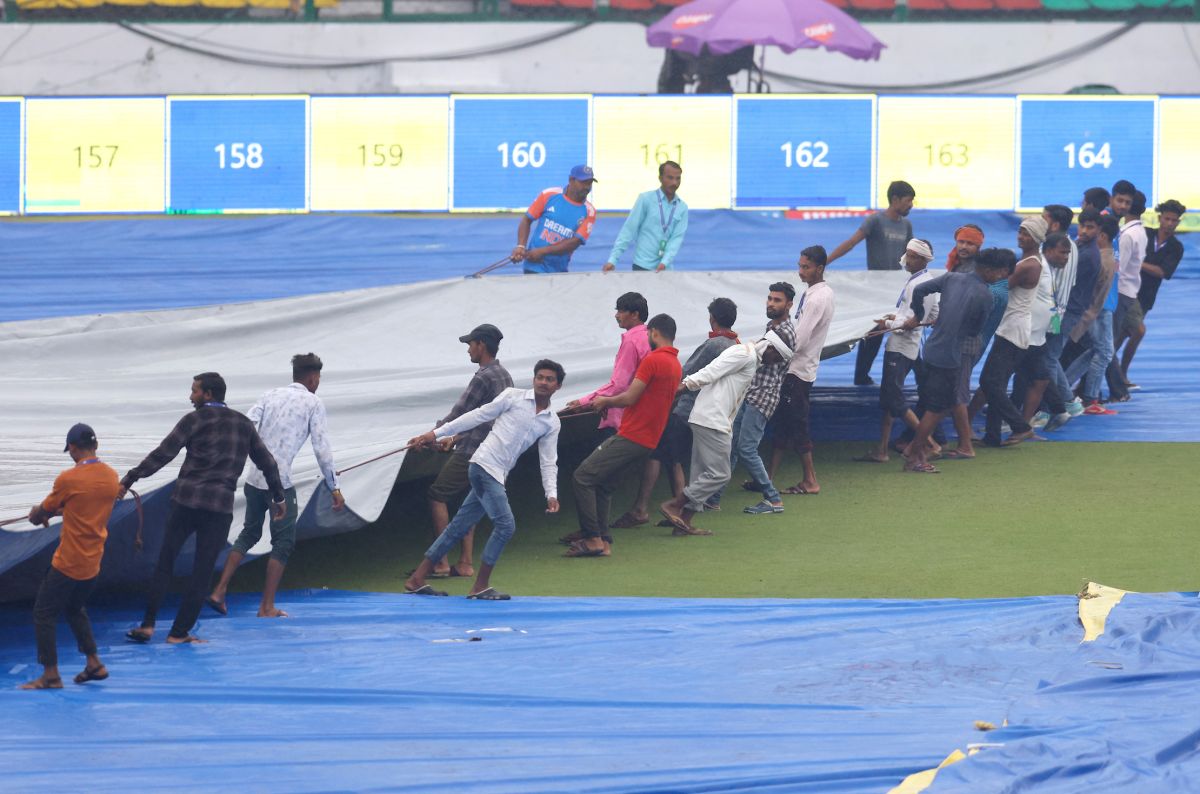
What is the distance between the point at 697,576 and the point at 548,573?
843 mm

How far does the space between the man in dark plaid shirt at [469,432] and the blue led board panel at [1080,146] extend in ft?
32.9

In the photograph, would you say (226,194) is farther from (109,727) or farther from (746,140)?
(109,727)

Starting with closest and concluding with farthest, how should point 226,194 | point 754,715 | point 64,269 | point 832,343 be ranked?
point 754,715, point 832,343, point 64,269, point 226,194

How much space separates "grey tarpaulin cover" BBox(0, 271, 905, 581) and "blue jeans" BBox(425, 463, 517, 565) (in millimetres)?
492

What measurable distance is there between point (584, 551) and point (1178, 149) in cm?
1040

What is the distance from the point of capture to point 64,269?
1670 centimetres

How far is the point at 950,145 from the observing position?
57.7ft

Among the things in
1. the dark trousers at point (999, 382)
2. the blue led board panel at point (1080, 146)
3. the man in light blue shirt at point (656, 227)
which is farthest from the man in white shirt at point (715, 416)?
the blue led board panel at point (1080, 146)

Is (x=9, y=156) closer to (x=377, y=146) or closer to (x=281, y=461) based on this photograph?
(x=377, y=146)

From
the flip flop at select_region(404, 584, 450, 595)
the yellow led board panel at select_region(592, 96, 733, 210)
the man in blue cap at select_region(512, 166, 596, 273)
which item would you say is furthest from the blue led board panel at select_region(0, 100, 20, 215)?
the flip flop at select_region(404, 584, 450, 595)

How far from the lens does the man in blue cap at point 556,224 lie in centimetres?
1216

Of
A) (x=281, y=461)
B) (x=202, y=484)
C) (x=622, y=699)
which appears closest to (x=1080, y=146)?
(x=281, y=461)

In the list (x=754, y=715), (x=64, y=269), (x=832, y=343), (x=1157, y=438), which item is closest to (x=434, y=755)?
(x=754, y=715)

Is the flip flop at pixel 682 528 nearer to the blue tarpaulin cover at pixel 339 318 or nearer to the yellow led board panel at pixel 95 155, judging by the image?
the blue tarpaulin cover at pixel 339 318
